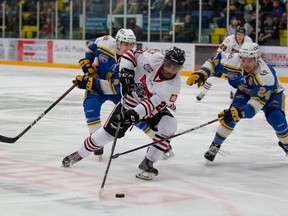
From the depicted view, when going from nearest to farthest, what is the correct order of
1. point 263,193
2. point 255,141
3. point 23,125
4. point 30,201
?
point 30,201, point 263,193, point 255,141, point 23,125

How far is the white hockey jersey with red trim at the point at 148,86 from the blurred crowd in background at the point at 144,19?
332 inches

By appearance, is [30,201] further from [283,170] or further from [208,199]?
[283,170]

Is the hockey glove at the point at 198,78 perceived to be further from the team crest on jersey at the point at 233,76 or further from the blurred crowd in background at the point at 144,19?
the blurred crowd in background at the point at 144,19

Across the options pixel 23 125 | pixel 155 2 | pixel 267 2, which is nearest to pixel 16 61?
pixel 155 2

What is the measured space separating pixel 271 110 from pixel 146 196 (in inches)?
60.2

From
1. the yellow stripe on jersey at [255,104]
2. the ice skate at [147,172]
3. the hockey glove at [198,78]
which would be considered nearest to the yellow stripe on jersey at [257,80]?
the yellow stripe on jersey at [255,104]

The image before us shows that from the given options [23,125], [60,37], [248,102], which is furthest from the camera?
[60,37]

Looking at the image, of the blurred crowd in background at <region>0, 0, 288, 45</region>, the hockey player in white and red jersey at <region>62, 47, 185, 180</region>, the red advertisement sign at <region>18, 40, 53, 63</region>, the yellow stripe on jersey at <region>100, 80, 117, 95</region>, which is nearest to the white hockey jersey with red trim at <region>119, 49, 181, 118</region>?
the hockey player in white and red jersey at <region>62, 47, 185, 180</region>

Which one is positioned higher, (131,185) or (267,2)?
(267,2)

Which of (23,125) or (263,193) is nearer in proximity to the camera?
(263,193)

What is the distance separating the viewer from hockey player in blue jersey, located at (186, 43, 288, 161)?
4.82 metres

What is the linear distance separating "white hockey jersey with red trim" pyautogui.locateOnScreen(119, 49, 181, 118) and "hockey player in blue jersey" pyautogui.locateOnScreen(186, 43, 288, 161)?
41 centimetres

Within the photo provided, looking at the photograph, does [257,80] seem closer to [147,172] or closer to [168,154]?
[168,154]

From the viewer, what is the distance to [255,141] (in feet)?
20.4
